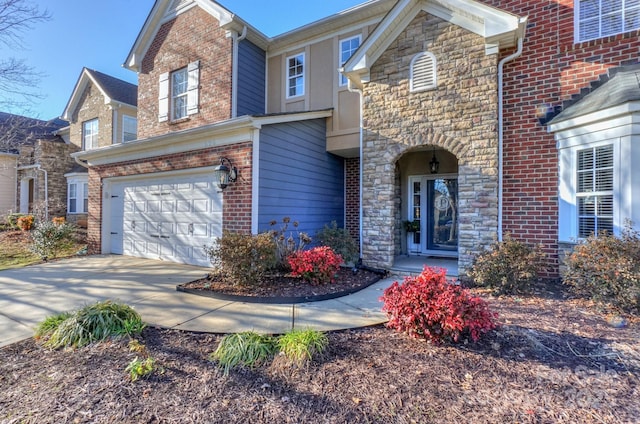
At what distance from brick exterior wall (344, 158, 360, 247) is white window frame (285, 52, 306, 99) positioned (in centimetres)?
258

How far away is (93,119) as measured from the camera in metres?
15.5

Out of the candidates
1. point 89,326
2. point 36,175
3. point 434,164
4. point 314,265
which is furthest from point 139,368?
point 36,175

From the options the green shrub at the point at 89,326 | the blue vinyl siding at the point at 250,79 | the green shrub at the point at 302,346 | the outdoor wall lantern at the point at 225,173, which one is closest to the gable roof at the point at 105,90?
the blue vinyl siding at the point at 250,79

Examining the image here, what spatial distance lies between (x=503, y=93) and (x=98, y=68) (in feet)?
61.0

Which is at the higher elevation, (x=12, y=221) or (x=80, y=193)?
(x=80, y=193)

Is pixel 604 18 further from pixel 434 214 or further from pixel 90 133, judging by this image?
pixel 90 133

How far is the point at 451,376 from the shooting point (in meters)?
2.68

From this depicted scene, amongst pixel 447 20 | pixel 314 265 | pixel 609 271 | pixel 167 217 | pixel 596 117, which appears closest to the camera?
pixel 609 271

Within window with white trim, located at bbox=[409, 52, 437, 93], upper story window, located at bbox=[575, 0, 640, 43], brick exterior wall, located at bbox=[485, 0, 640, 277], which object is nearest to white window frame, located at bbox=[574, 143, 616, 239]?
brick exterior wall, located at bbox=[485, 0, 640, 277]

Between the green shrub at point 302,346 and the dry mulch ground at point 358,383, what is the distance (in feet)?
0.32

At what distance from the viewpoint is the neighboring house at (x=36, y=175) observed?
51.1 ft

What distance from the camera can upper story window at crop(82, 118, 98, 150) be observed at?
15414 mm

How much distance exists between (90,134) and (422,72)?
54.3 feet

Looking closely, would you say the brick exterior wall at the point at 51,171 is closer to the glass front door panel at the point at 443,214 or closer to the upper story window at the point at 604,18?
the glass front door panel at the point at 443,214
